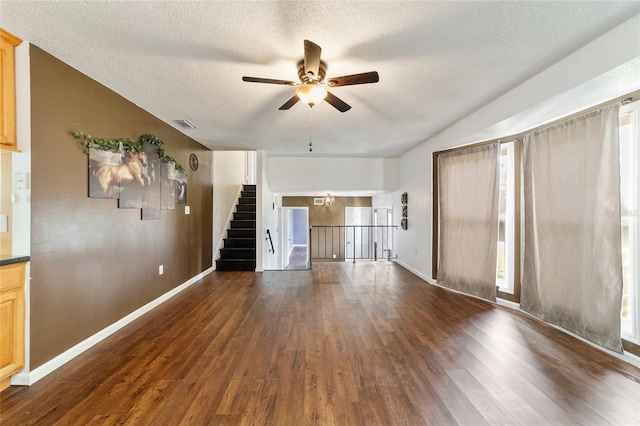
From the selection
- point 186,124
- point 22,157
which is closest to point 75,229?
point 22,157

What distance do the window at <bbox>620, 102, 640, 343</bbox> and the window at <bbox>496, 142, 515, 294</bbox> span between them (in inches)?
43.3

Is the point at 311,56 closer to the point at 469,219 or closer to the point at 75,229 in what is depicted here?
the point at 75,229

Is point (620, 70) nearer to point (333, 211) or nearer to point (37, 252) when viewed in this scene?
point (37, 252)

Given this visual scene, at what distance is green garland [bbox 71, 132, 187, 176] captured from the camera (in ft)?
7.48

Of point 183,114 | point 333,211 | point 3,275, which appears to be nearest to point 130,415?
point 3,275

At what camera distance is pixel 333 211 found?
977 centimetres

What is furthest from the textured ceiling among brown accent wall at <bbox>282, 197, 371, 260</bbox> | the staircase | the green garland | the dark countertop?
brown accent wall at <bbox>282, 197, 371, 260</bbox>

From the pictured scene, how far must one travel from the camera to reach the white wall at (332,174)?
5918mm

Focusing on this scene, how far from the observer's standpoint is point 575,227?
2459mm

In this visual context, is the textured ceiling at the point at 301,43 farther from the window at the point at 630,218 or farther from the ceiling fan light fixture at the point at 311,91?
the window at the point at 630,218

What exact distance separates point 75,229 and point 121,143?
105cm

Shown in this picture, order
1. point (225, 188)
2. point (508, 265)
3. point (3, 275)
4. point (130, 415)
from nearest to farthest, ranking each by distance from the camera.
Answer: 1. point (130, 415)
2. point (3, 275)
3. point (508, 265)
4. point (225, 188)

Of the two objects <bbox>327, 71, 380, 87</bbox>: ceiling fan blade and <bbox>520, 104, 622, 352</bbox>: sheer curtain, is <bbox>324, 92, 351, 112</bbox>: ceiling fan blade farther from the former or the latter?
<bbox>520, 104, 622, 352</bbox>: sheer curtain

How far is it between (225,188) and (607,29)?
20.6ft
